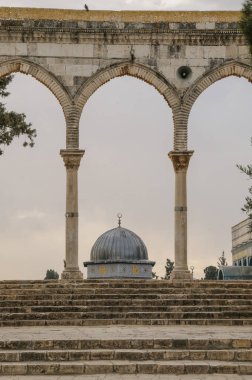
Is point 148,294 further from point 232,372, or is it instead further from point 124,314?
point 232,372

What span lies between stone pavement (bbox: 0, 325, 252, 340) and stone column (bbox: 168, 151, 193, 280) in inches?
280

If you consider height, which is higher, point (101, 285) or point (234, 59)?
point (234, 59)

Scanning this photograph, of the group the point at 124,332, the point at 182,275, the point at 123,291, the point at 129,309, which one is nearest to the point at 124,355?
the point at 124,332

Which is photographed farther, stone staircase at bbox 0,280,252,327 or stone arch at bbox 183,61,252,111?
stone arch at bbox 183,61,252,111

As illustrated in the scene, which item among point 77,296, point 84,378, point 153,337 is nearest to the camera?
point 84,378

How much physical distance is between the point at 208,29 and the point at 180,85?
191 centimetres

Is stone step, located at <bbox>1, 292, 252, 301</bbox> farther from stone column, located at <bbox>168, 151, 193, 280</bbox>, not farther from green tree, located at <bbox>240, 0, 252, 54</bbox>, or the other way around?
green tree, located at <bbox>240, 0, 252, 54</bbox>

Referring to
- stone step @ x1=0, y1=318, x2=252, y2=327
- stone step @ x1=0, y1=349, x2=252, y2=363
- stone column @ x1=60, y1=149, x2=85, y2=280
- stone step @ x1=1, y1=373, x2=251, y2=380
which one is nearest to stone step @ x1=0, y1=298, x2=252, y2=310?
stone step @ x1=0, y1=318, x2=252, y2=327

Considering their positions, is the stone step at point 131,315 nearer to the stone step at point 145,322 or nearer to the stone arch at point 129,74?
the stone step at point 145,322

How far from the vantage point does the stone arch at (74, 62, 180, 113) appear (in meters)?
28.0

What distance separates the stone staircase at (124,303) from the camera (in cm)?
2092

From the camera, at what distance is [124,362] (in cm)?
1445

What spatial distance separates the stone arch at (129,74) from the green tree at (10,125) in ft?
10.4

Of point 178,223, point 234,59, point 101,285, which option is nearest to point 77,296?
point 101,285
